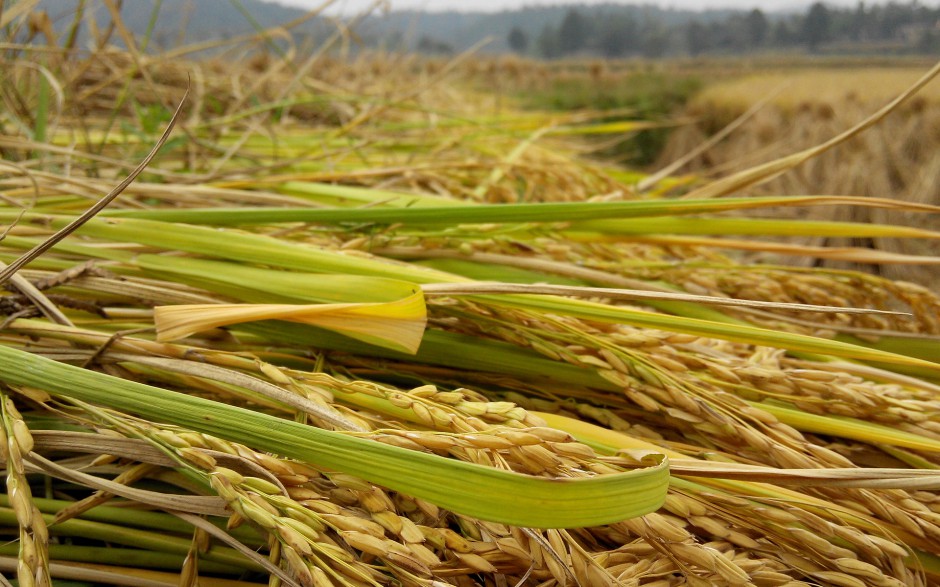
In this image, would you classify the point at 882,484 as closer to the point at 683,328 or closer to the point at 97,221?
the point at 683,328

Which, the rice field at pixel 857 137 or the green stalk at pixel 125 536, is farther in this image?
the rice field at pixel 857 137

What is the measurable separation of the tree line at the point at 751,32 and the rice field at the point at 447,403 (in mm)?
1982

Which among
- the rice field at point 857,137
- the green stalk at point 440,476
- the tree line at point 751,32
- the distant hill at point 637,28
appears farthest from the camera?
the rice field at point 857,137

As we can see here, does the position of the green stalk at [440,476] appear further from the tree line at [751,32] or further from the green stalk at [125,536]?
the tree line at [751,32]

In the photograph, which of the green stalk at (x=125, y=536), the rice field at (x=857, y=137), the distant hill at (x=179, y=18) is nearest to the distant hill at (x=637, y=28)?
the distant hill at (x=179, y=18)

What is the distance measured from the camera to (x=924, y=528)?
0.53m

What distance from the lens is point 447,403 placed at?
1.70ft

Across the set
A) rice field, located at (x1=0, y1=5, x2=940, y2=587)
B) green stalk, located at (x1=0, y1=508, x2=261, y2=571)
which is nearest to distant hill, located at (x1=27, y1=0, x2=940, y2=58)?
rice field, located at (x1=0, y1=5, x2=940, y2=587)

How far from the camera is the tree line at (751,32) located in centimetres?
310

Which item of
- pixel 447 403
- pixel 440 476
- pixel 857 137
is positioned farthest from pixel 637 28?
pixel 440 476

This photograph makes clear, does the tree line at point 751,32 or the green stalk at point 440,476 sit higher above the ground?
the tree line at point 751,32

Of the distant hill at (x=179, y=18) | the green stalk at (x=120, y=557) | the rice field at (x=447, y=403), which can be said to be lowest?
the green stalk at (x=120, y=557)

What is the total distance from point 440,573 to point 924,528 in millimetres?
420

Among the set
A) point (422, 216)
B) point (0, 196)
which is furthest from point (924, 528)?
point (0, 196)
